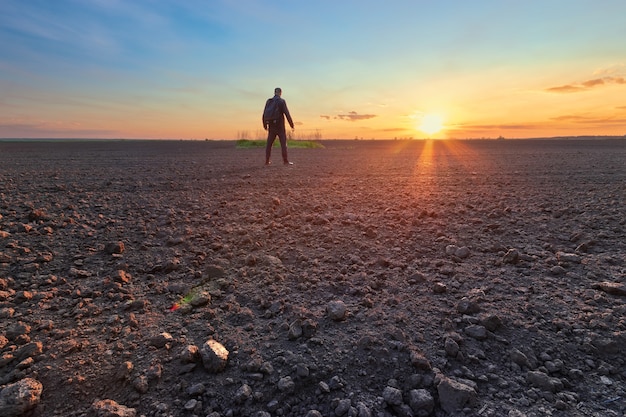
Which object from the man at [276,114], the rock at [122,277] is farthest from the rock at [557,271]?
the man at [276,114]

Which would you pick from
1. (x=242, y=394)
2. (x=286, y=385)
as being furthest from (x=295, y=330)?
(x=242, y=394)

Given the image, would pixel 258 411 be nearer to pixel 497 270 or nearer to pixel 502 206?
pixel 497 270

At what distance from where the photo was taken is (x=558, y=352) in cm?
192

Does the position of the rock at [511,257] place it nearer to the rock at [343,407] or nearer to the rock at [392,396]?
the rock at [392,396]

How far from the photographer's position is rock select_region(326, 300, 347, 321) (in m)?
2.25

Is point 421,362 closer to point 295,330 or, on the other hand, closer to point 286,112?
point 295,330

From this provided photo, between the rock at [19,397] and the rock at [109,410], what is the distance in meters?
0.27

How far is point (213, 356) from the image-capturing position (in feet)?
6.15

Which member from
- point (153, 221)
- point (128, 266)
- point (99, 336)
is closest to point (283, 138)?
point (153, 221)

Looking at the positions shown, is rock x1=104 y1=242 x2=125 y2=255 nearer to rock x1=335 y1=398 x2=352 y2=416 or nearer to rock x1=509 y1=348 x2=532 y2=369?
rock x1=335 y1=398 x2=352 y2=416

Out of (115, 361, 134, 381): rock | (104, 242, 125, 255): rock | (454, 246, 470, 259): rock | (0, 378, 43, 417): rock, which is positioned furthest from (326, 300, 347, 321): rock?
(104, 242, 125, 255): rock

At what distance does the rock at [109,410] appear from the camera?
156cm

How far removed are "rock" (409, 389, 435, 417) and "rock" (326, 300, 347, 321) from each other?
2.22ft

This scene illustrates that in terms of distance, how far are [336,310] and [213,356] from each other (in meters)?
0.78
